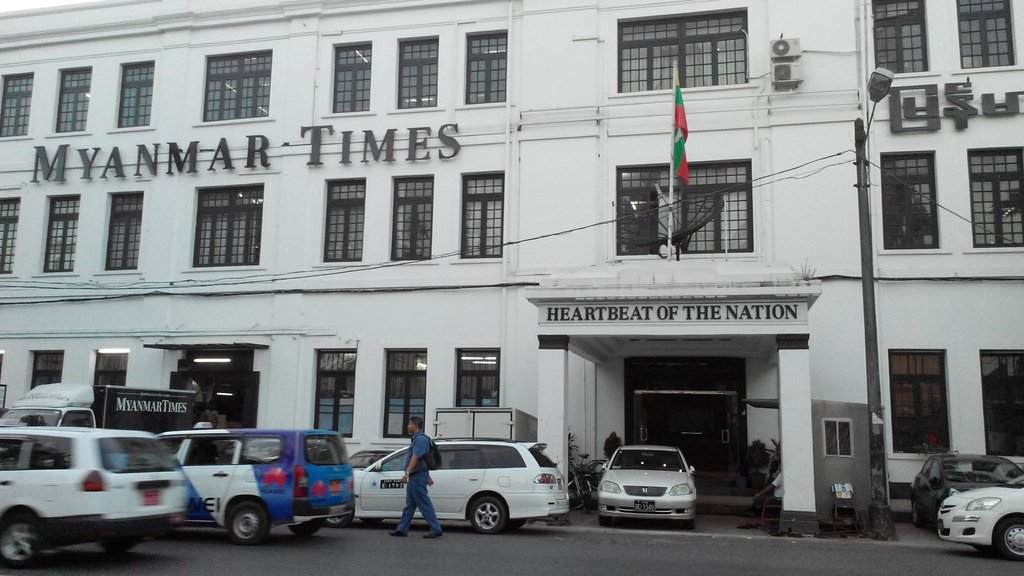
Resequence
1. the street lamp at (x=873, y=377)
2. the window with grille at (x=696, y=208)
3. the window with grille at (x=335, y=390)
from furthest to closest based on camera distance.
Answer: the window with grille at (x=335, y=390) < the window with grille at (x=696, y=208) < the street lamp at (x=873, y=377)

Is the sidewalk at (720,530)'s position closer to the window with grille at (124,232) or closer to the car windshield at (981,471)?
the car windshield at (981,471)

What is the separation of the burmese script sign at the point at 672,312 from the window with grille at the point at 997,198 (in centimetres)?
614

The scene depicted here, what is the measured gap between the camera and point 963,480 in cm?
1484

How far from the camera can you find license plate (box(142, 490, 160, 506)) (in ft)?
33.3

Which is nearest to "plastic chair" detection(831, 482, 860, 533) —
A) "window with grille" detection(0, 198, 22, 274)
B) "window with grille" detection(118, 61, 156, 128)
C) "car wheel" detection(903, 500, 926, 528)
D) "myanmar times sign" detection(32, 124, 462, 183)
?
"car wheel" detection(903, 500, 926, 528)

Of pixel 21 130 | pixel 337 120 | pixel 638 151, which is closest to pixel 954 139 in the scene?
pixel 638 151

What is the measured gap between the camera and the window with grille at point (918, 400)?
18.2 meters

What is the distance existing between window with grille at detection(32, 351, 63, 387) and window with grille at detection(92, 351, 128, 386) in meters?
1.16

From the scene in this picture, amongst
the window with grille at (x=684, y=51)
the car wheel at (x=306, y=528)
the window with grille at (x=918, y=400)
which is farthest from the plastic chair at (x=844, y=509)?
the window with grille at (x=684, y=51)

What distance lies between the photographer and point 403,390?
21.1 metres

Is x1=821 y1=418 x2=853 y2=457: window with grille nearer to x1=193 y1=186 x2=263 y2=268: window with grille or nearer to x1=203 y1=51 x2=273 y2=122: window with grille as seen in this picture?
x1=193 y1=186 x2=263 y2=268: window with grille

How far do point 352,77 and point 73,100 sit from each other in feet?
28.5

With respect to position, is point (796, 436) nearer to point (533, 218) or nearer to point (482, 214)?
point (533, 218)

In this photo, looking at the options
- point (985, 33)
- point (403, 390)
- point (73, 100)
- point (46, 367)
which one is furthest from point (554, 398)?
point (73, 100)
